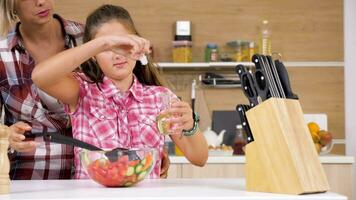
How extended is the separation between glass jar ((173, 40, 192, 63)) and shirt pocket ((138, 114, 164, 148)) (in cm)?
223

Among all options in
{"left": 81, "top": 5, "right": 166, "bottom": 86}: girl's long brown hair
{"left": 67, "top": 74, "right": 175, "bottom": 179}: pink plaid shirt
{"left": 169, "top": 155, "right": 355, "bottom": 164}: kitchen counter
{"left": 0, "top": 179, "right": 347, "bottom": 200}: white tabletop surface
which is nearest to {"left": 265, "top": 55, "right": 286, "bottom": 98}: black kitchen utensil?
{"left": 0, "top": 179, "right": 347, "bottom": 200}: white tabletop surface

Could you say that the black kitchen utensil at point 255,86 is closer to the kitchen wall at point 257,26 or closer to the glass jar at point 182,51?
the glass jar at point 182,51

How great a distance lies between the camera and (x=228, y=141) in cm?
413

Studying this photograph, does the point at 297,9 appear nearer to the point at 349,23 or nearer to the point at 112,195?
the point at 349,23

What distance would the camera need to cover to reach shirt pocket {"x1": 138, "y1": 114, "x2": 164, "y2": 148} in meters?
1.88

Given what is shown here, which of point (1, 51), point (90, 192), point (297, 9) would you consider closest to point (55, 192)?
point (90, 192)

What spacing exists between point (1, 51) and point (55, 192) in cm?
94

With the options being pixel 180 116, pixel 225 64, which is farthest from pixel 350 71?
pixel 180 116

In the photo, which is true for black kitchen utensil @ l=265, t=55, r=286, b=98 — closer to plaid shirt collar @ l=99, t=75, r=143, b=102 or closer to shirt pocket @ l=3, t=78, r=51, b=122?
plaid shirt collar @ l=99, t=75, r=143, b=102

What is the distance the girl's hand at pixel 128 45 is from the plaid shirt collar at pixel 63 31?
69 cm

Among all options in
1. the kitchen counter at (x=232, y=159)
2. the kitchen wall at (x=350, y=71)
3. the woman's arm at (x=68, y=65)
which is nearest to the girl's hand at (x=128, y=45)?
the woman's arm at (x=68, y=65)

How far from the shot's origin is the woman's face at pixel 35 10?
2029 mm

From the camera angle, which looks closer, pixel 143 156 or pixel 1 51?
pixel 143 156

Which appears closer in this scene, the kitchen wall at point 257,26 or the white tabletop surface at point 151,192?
the white tabletop surface at point 151,192
